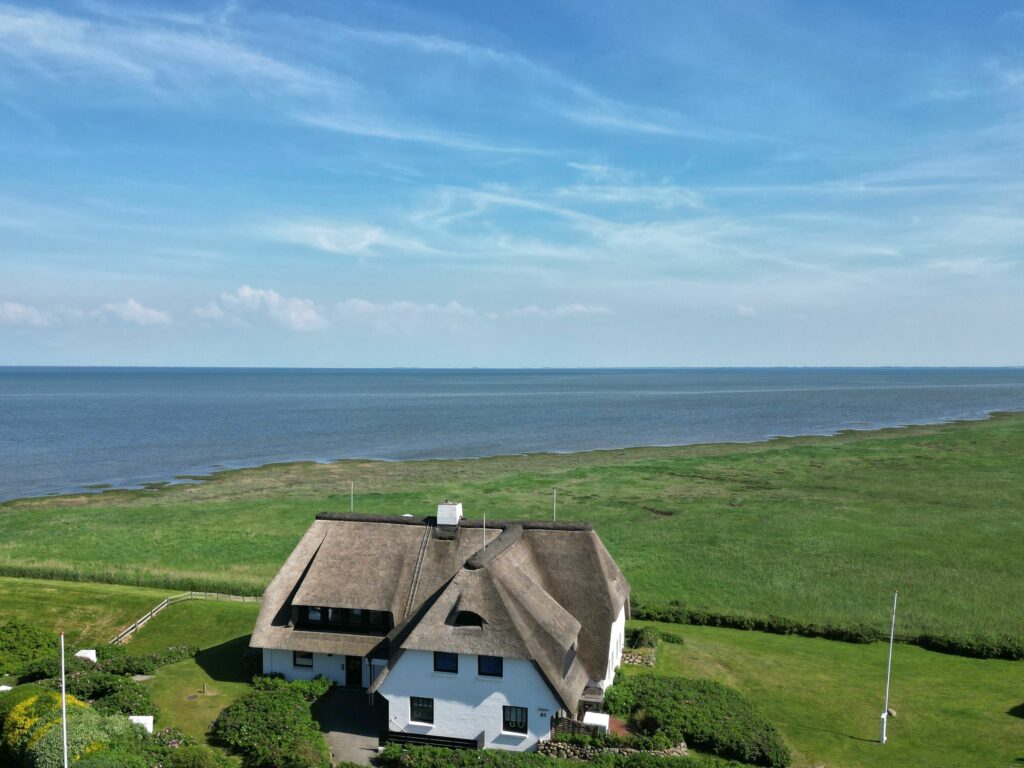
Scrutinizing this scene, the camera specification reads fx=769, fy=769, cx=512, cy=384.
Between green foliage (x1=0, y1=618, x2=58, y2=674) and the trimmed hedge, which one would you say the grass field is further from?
the trimmed hedge

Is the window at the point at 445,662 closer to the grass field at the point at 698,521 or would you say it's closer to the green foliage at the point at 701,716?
the green foliage at the point at 701,716

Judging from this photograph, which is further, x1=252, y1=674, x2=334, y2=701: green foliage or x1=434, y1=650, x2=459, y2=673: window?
x1=252, y1=674, x2=334, y2=701: green foliage

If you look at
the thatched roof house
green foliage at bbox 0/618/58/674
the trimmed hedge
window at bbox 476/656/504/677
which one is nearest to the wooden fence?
green foliage at bbox 0/618/58/674

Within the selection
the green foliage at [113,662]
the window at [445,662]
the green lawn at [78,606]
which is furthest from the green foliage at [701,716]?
the green lawn at [78,606]

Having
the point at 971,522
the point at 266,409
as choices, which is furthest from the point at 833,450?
the point at 266,409

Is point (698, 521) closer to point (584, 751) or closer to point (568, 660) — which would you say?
point (568, 660)

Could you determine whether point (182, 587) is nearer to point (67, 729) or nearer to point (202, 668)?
point (202, 668)
